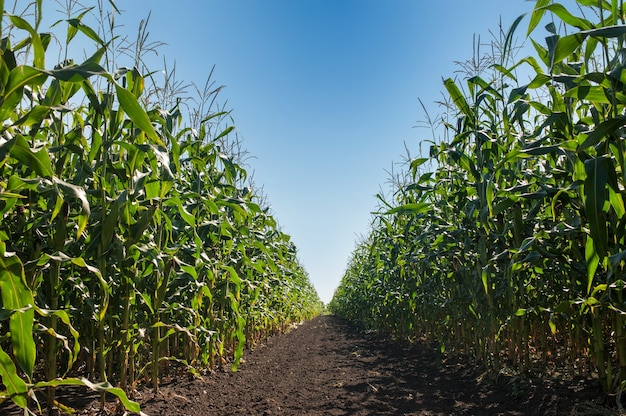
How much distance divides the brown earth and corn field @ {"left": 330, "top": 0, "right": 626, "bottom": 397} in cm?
27

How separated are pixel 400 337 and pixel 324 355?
204 centimetres

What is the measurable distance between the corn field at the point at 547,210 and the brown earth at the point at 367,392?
0.27 meters

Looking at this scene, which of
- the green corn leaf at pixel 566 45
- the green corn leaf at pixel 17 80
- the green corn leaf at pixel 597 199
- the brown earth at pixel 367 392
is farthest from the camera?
the brown earth at pixel 367 392

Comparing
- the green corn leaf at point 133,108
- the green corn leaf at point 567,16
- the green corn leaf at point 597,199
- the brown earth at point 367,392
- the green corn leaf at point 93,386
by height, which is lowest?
the brown earth at point 367,392

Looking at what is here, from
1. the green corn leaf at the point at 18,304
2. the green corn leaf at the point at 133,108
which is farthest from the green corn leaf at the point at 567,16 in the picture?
the green corn leaf at the point at 18,304

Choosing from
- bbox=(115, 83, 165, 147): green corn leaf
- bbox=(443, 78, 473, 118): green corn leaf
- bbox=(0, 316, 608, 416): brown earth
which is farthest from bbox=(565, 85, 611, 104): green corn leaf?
bbox=(115, 83, 165, 147): green corn leaf

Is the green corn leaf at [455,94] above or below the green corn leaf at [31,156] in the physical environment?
above

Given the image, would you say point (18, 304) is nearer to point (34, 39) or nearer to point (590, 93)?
point (34, 39)

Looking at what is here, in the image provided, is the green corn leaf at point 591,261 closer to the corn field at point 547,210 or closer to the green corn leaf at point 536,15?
the corn field at point 547,210

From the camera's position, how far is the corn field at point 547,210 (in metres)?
2.01

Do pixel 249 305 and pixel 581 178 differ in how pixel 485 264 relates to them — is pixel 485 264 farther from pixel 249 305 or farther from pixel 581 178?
pixel 249 305

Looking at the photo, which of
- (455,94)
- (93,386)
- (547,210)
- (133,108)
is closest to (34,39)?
(133,108)

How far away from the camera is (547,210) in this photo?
3.32 metres

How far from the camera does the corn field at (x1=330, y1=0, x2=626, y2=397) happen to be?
2014 mm
